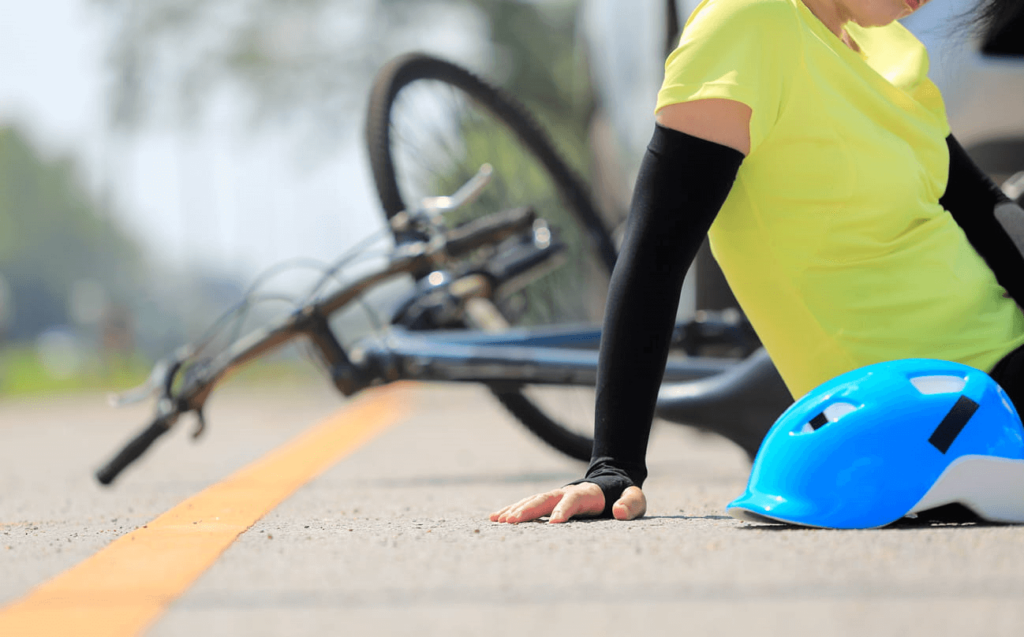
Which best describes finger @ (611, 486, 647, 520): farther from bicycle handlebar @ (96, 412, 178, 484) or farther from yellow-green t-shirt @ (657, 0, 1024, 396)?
bicycle handlebar @ (96, 412, 178, 484)

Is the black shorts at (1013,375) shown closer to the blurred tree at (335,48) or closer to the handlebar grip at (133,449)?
the handlebar grip at (133,449)

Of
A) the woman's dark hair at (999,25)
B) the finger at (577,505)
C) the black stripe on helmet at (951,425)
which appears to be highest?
the woman's dark hair at (999,25)

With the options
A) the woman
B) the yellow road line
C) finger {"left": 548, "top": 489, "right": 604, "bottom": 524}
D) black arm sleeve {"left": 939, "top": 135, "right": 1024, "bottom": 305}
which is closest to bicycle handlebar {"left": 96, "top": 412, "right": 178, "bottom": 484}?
the yellow road line

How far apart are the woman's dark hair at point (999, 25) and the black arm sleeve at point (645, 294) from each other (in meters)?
1.24

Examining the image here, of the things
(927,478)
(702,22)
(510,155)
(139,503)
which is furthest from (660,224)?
(510,155)

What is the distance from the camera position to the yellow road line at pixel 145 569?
149 centimetres

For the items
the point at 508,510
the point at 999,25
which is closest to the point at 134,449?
the point at 508,510

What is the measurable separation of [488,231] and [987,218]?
161 centimetres

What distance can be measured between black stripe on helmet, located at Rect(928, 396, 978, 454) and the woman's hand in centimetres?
51

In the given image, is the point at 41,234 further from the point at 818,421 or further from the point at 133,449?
the point at 818,421

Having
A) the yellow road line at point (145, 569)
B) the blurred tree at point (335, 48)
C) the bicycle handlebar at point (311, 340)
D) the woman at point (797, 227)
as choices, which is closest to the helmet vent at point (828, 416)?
the woman at point (797, 227)

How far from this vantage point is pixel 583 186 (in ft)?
15.7

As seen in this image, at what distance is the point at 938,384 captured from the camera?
200 centimetres

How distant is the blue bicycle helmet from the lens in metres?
1.93
